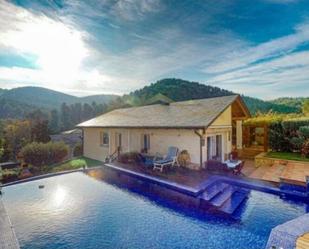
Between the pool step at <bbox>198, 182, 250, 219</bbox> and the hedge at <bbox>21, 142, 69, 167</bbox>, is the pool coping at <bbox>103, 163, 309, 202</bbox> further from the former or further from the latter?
the hedge at <bbox>21, 142, 69, 167</bbox>

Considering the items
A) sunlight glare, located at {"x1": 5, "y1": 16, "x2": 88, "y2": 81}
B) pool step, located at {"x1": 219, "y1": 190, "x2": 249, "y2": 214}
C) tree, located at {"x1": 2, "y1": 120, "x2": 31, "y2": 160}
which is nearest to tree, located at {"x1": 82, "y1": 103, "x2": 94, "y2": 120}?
tree, located at {"x1": 2, "y1": 120, "x2": 31, "y2": 160}

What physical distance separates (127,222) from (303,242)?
5.74 meters

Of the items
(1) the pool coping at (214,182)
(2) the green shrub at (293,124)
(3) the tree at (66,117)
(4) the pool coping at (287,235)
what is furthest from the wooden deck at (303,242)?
(3) the tree at (66,117)

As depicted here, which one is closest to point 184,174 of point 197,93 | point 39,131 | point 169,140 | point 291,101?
point 169,140

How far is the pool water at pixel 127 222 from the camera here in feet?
24.0

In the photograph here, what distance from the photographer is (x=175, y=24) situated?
13438 mm

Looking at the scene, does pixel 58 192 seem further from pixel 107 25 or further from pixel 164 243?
pixel 107 25

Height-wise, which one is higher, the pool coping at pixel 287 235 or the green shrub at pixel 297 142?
the green shrub at pixel 297 142

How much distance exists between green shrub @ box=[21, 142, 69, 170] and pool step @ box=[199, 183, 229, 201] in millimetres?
14968

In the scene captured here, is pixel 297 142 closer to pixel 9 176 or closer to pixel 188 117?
pixel 188 117

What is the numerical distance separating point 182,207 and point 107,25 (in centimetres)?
1054

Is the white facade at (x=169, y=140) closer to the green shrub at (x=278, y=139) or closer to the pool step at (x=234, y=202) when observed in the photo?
the pool step at (x=234, y=202)

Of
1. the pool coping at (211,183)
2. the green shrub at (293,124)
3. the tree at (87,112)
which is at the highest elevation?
the tree at (87,112)

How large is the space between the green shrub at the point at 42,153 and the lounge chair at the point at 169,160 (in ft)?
35.2
